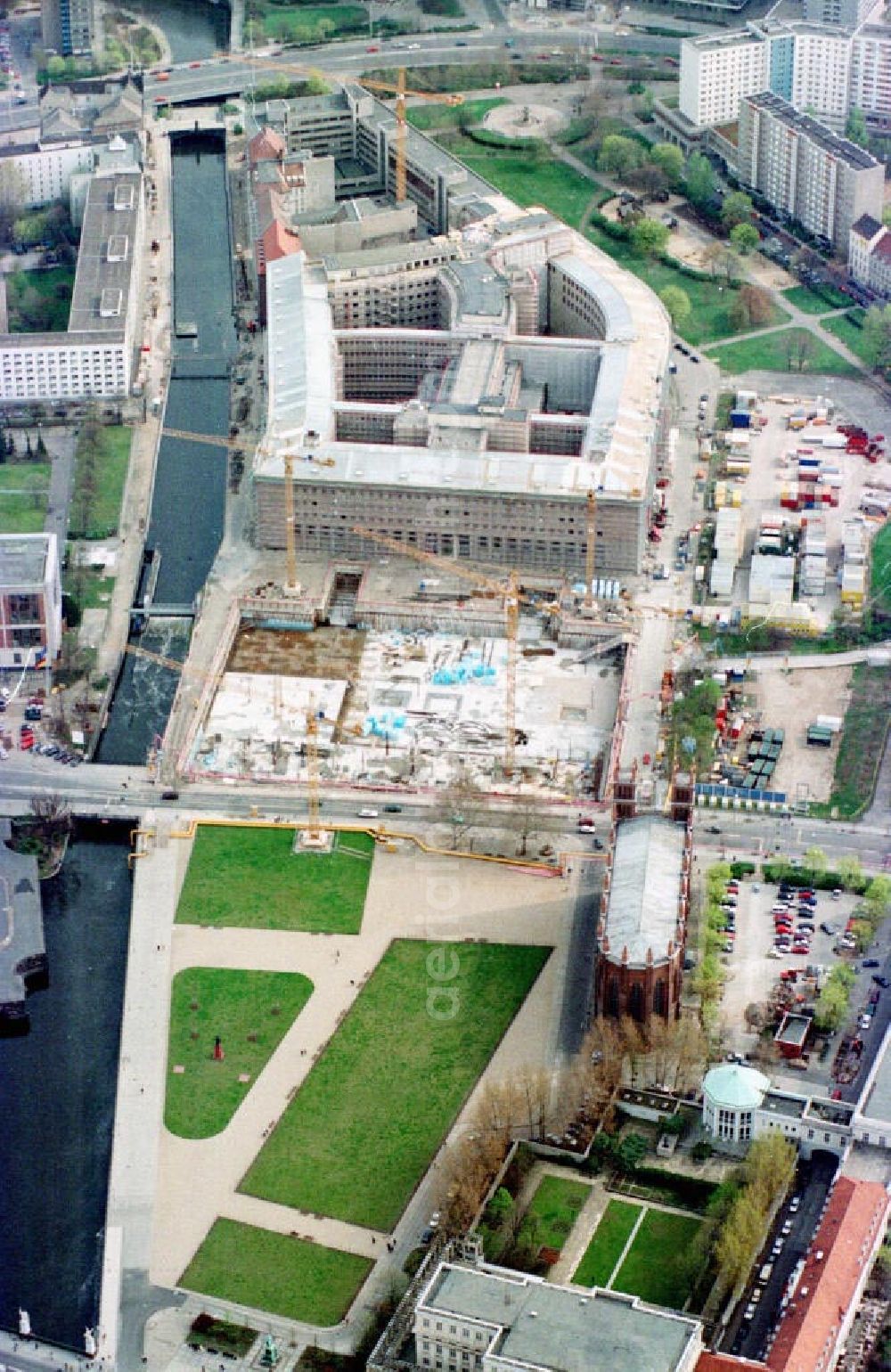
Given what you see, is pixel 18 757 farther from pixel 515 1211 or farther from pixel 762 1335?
pixel 762 1335

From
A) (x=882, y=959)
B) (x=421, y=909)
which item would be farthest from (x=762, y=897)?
(x=421, y=909)

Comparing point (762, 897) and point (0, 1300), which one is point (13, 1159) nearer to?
point (0, 1300)

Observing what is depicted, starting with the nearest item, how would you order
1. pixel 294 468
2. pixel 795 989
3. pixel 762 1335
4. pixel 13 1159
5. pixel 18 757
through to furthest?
pixel 762 1335 < pixel 13 1159 < pixel 795 989 < pixel 18 757 < pixel 294 468

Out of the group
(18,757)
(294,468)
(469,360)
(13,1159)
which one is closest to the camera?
(13,1159)

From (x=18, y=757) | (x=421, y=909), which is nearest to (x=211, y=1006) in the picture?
(x=421, y=909)

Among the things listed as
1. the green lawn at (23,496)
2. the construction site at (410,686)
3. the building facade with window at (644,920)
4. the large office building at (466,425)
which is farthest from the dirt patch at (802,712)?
the green lawn at (23,496)

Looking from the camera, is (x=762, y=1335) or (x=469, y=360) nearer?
(x=762, y=1335)

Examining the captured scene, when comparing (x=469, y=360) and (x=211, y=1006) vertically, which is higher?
(x=469, y=360)
